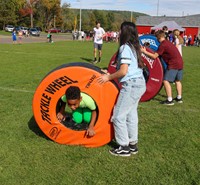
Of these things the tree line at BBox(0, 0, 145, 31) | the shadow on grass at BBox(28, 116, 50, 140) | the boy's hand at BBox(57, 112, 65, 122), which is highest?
the tree line at BBox(0, 0, 145, 31)

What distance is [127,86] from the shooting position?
3957 mm

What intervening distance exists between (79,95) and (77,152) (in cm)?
83

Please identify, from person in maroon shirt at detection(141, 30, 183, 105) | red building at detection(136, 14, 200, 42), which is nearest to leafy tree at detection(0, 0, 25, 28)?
red building at detection(136, 14, 200, 42)

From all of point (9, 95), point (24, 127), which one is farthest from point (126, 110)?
point (9, 95)

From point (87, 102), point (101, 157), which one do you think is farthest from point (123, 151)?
point (87, 102)

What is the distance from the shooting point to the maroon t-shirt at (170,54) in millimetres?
6719

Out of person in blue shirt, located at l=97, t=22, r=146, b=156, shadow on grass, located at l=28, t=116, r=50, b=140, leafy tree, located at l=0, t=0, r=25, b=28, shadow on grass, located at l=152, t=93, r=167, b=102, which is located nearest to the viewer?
person in blue shirt, located at l=97, t=22, r=146, b=156

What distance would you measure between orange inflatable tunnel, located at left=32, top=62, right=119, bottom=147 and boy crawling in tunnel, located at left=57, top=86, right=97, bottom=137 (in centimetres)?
7

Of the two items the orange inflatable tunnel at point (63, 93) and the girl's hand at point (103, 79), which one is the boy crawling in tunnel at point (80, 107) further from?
the girl's hand at point (103, 79)

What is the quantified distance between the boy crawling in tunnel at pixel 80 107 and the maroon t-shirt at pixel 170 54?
294 centimetres

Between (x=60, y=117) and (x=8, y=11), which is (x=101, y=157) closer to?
(x=60, y=117)

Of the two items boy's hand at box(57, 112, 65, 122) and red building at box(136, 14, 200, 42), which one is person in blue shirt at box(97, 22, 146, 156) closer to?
boy's hand at box(57, 112, 65, 122)

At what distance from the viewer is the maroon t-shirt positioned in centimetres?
672

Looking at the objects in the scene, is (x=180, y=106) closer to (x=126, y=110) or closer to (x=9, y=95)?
(x=126, y=110)
